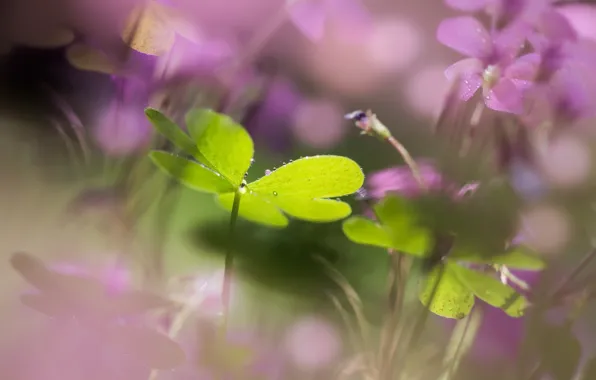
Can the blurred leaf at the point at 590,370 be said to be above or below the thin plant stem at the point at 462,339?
above

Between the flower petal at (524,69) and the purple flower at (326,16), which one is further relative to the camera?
the purple flower at (326,16)

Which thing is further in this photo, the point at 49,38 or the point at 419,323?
the point at 49,38

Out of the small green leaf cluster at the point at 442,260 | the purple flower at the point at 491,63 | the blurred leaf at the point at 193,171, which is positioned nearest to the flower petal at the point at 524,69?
the purple flower at the point at 491,63

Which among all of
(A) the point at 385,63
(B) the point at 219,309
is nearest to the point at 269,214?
(B) the point at 219,309

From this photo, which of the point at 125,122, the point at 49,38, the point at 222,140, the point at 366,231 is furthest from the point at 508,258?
the point at 49,38

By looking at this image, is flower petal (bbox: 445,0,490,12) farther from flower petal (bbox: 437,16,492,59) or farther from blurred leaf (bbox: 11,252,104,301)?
blurred leaf (bbox: 11,252,104,301)

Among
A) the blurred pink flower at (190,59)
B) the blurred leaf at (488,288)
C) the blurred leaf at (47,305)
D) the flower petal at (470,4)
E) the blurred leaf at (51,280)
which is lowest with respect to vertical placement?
the blurred leaf at (47,305)

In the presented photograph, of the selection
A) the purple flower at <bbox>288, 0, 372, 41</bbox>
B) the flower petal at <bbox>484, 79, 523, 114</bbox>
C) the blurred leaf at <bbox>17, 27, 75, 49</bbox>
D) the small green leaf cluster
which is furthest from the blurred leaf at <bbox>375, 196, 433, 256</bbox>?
the blurred leaf at <bbox>17, 27, 75, 49</bbox>

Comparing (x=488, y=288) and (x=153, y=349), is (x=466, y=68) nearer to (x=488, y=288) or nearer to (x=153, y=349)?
(x=488, y=288)

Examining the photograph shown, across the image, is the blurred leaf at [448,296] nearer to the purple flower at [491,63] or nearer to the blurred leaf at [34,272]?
the purple flower at [491,63]
